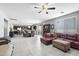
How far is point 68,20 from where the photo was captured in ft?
16.4

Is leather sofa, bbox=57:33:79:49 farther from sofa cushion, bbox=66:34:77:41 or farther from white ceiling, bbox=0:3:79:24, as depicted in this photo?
white ceiling, bbox=0:3:79:24

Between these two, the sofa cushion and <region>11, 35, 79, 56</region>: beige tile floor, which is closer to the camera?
<region>11, 35, 79, 56</region>: beige tile floor

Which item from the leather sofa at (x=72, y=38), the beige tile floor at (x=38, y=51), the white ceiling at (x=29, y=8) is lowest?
the beige tile floor at (x=38, y=51)

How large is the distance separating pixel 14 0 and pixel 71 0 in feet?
5.79

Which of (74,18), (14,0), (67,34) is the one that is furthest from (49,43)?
(14,0)

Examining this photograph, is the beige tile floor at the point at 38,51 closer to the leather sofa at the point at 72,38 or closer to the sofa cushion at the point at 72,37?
the leather sofa at the point at 72,38

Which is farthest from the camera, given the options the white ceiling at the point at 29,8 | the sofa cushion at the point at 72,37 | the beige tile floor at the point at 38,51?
the sofa cushion at the point at 72,37

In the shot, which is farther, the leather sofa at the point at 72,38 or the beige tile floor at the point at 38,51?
the leather sofa at the point at 72,38

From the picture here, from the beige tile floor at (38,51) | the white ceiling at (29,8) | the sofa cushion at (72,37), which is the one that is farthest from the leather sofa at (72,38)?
the white ceiling at (29,8)

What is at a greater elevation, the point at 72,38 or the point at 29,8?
the point at 29,8

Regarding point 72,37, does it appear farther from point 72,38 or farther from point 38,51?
point 38,51

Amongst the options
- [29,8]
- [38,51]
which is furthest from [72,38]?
[29,8]

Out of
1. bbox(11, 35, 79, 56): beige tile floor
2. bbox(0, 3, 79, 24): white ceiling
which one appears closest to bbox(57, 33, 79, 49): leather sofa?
bbox(11, 35, 79, 56): beige tile floor

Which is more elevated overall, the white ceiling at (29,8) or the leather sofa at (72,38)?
the white ceiling at (29,8)
